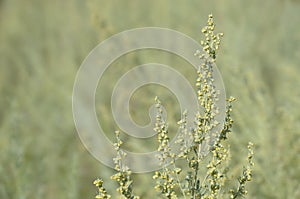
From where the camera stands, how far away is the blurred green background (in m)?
3.13

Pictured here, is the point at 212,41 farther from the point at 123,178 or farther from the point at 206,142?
the point at 123,178

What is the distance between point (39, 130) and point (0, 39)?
8.76 ft

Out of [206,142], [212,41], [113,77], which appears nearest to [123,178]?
[206,142]

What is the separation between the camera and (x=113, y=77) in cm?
520

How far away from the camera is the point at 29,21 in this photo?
7.68m

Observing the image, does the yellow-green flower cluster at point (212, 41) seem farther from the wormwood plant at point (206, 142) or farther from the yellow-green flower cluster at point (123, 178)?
the yellow-green flower cluster at point (123, 178)

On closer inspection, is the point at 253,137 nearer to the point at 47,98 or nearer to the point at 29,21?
the point at 47,98

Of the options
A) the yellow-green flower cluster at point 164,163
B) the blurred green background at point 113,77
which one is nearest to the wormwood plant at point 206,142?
the yellow-green flower cluster at point 164,163

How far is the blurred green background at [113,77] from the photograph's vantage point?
3135 mm

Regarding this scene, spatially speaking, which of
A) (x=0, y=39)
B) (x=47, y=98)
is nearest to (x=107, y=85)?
(x=47, y=98)

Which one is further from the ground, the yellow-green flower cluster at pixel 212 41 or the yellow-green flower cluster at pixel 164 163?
the yellow-green flower cluster at pixel 212 41

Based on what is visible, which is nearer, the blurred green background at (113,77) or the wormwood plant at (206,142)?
the wormwood plant at (206,142)

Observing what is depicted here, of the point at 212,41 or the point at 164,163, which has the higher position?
the point at 212,41

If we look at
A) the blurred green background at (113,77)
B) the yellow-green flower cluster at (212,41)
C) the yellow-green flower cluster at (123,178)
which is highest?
the blurred green background at (113,77)
